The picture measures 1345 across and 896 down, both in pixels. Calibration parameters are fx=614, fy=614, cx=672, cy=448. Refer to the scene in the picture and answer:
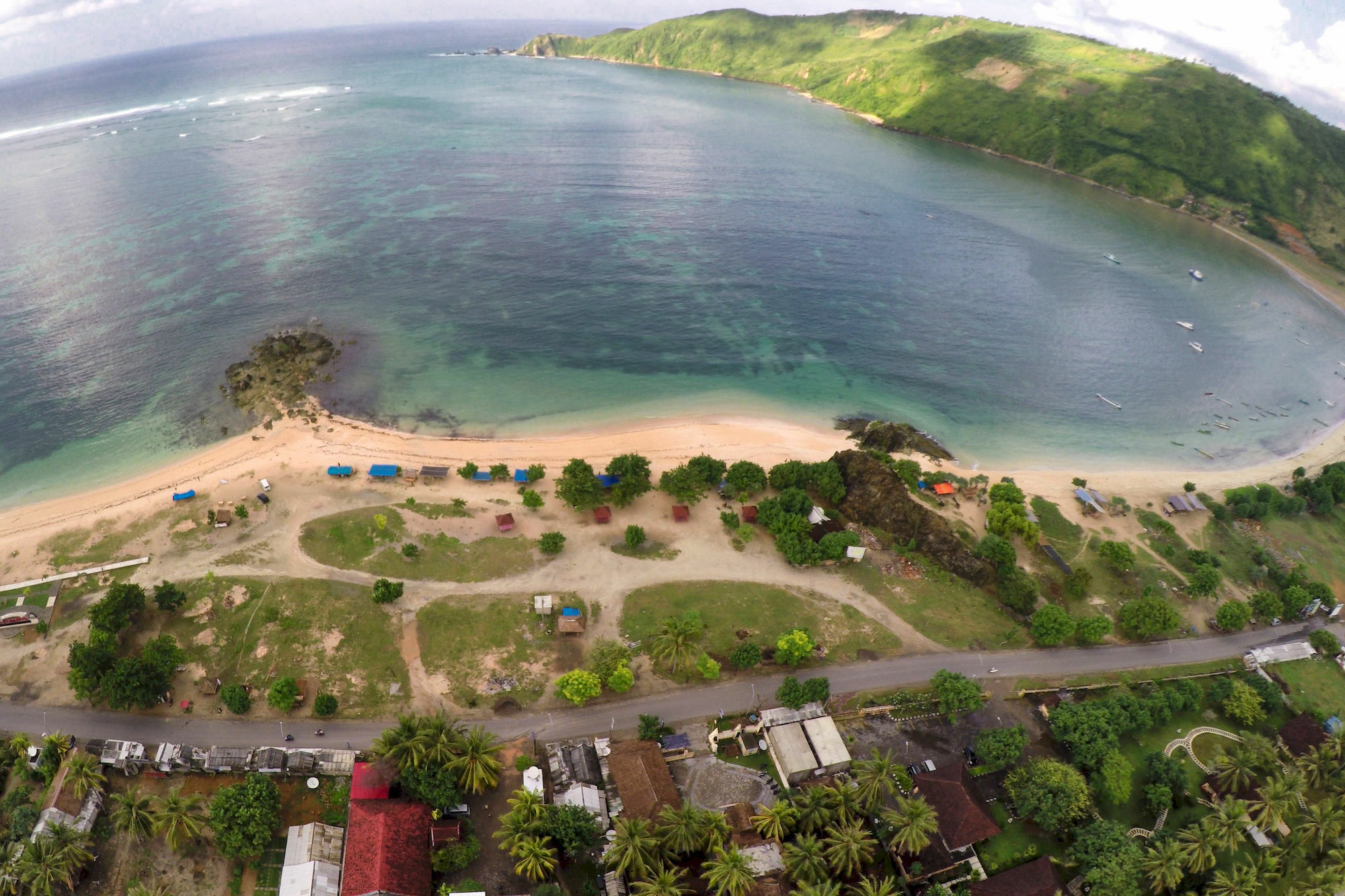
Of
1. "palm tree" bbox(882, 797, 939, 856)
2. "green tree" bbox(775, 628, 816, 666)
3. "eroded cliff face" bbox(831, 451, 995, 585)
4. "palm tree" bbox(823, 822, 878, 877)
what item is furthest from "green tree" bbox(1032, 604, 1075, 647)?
"palm tree" bbox(823, 822, 878, 877)

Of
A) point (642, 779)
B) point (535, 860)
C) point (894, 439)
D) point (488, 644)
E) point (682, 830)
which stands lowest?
point (488, 644)

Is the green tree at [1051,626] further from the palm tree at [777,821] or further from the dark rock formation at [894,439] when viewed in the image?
the palm tree at [777,821]

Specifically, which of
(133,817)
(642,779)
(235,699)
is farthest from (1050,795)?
(133,817)

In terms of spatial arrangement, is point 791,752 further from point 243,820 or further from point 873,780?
point 243,820

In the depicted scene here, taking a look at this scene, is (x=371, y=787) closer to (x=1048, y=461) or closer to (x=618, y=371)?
(x=618, y=371)

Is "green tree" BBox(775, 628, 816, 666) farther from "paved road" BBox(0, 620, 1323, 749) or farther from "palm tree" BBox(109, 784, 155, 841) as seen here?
"palm tree" BBox(109, 784, 155, 841)

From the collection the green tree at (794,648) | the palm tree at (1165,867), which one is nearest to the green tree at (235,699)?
the green tree at (794,648)
